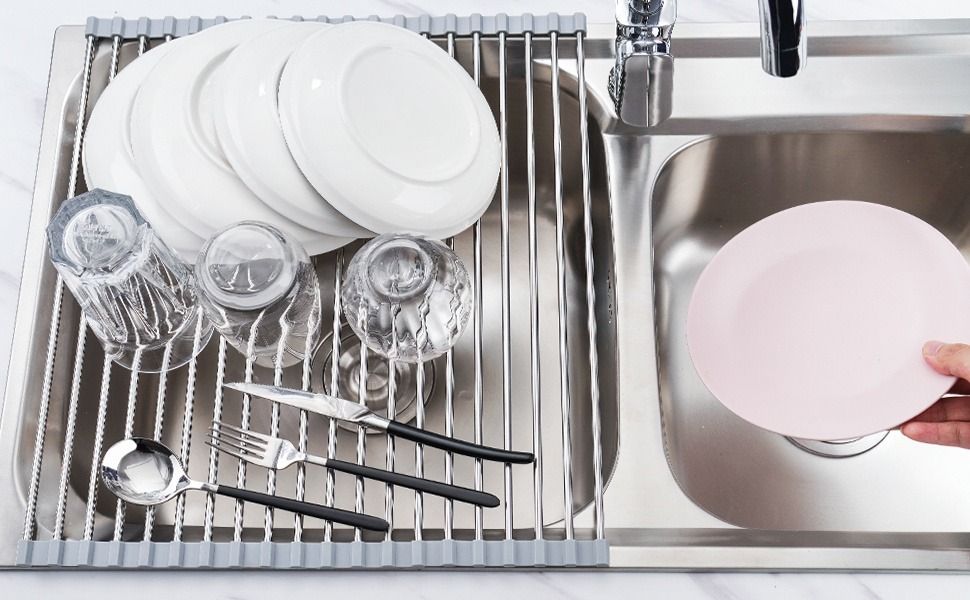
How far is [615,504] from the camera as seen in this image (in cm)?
73

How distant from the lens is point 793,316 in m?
0.80

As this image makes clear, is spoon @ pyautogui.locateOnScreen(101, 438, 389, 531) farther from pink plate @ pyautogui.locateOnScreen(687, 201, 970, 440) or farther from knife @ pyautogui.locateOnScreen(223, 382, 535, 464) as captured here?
pink plate @ pyautogui.locateOnScreen(687, 201, 970, 440)

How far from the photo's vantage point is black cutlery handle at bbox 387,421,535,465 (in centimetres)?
66

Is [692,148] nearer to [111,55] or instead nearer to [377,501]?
[377,501]

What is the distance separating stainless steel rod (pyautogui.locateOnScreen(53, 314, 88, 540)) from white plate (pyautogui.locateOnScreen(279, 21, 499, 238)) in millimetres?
260

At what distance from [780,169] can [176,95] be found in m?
0.59

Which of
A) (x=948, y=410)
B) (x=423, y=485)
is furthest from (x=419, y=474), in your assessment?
(x=948, y=410)

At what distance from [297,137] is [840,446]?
0.59 metres

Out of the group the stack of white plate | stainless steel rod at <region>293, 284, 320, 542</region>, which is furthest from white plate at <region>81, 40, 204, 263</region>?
stainless steel rod at <region>293, 284, 320, 542</region>

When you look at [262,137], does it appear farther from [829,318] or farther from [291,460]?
[829,318]

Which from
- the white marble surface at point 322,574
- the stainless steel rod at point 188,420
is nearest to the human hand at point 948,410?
the white marble surface at point 322,574

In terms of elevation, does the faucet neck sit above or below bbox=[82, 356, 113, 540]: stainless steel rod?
above

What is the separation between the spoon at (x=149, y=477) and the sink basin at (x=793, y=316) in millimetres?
354

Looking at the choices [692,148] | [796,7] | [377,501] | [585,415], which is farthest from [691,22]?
[377,501]
